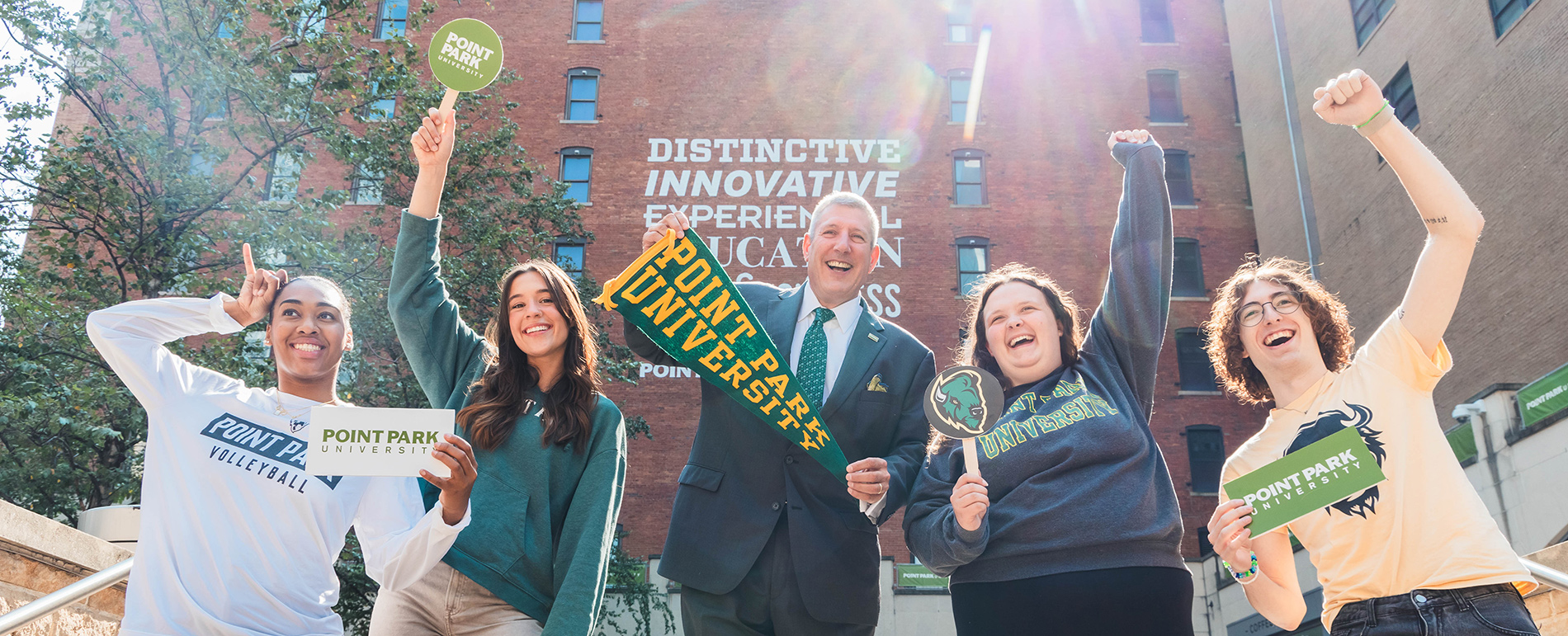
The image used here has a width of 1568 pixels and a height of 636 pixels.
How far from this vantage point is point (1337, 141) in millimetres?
22312

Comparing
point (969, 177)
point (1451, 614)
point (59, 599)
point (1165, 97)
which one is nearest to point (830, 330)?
point (1451, 614)

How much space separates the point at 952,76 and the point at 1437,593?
24.9 m

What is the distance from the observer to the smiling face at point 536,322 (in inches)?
139

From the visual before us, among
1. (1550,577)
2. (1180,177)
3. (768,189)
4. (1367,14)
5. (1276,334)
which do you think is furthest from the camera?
(1180,177)

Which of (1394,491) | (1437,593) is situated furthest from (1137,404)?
(1437,593)

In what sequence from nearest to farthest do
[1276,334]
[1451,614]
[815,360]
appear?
1. [1451,614]
2. [1276,334]
3. [815,360]

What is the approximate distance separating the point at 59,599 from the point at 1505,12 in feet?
69.4

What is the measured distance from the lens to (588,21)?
26828 mm

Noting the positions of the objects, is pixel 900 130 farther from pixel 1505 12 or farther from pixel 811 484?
pixel 811 484

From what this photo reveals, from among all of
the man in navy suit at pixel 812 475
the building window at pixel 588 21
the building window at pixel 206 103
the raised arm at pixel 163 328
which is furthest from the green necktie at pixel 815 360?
the building window at pixel 588 21

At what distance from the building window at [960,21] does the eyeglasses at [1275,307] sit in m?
24.8

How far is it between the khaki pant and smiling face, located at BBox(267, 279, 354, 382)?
88cm

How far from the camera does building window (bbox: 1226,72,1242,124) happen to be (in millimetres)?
26094

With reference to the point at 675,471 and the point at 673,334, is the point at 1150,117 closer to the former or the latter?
the point at 675,471
